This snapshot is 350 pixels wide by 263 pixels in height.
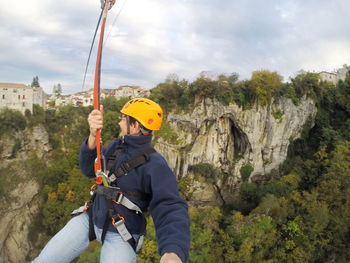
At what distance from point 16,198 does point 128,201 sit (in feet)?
90.5

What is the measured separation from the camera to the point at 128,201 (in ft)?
7.33

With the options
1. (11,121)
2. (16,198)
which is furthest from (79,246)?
(11,121)

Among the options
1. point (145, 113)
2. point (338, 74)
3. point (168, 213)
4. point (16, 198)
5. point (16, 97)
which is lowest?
point (16, 198)

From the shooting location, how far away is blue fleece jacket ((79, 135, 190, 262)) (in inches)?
74.5

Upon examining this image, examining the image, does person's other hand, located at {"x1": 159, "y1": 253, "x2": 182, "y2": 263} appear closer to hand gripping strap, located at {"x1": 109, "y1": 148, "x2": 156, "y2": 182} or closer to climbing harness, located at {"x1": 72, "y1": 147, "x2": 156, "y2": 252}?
climbing harness, located at {"x1": 72, "y1": 147, "x2": 156, "y2": 252}

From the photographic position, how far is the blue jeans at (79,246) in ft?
7.02

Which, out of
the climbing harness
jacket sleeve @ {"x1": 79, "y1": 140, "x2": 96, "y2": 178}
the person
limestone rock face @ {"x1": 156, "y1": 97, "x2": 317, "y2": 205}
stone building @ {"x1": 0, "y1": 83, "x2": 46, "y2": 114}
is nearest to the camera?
the person

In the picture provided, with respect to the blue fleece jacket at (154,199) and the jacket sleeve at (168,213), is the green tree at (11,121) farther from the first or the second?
the jacket sleeve at (168,213)

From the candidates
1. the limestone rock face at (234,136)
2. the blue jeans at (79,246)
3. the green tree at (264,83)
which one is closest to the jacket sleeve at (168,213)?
the blue jeans at (79,246)

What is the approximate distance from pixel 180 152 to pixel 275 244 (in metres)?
10.4

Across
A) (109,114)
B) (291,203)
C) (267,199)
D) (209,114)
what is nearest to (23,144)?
(109,114)

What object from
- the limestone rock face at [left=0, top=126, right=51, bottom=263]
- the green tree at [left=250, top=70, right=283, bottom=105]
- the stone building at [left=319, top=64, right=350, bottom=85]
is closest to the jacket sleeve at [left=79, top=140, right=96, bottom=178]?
the green tree at [left=250, top=70, right=283, bottom=105]

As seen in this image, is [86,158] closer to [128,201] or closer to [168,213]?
[128,201]

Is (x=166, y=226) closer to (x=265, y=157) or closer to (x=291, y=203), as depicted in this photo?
(x=291, y=203)
